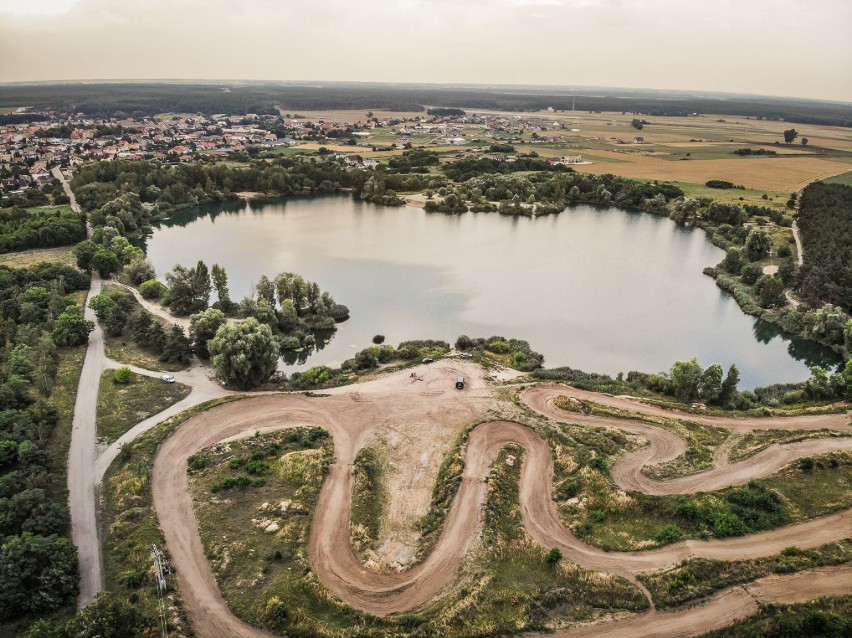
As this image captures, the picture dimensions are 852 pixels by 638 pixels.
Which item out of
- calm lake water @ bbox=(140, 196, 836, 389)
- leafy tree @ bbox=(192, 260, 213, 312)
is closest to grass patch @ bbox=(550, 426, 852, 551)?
calm lake water @ bbox=(140, 196, 836, 389)

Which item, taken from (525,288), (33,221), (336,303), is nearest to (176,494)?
(336,303)

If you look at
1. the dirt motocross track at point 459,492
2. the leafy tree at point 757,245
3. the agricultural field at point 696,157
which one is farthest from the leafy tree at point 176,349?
the agricultural field at point 696,157

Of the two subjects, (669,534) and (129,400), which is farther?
(129,400)

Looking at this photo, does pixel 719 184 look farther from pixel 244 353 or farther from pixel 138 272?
pixel 138 272

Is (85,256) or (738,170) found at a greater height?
(738,170)

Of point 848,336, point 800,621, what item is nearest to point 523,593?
point 800,621

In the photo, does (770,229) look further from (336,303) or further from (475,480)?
(475,480)

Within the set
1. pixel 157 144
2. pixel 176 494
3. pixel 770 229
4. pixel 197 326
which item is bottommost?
pixel 176 494
